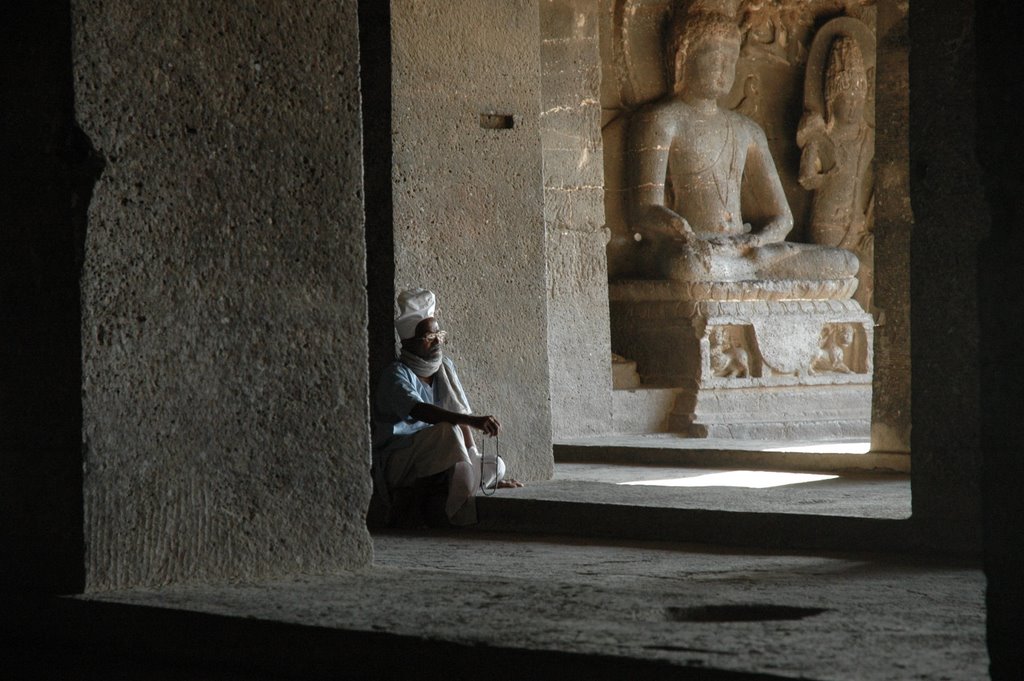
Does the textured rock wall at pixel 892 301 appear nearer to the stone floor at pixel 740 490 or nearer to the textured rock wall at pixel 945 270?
the stone floor at pixel 740 490

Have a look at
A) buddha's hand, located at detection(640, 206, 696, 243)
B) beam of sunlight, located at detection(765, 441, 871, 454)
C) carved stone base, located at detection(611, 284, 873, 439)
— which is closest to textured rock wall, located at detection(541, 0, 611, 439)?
carved stone base, located at detection(611, 284, 873, 439)

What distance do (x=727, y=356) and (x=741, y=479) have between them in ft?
9.01

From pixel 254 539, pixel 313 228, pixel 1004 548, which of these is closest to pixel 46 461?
pixel 254 539

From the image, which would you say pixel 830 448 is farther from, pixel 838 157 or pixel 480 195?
pixel 838 157

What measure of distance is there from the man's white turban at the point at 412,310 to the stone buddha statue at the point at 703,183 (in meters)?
4.15

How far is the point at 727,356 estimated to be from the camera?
10148mm

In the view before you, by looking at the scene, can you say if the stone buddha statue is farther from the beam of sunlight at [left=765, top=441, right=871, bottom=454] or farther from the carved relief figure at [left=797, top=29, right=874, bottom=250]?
the beam of sunlight at [left=765, top=441, right=871, bottom=454]

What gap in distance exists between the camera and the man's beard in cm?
647

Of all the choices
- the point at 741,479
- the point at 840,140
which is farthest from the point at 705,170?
the point at 741,479

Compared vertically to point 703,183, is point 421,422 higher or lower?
lower

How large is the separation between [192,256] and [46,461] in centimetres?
68

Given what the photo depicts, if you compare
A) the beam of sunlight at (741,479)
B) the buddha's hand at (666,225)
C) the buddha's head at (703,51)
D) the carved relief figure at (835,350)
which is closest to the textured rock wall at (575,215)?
the buddha's hand at (666,225)

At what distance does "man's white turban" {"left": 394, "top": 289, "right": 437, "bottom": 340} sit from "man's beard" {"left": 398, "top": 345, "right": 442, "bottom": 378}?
0.09 m

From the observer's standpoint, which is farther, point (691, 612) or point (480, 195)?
point (480, 195)
